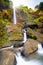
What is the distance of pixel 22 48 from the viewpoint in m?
2.16

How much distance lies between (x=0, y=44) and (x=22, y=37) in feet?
1.01

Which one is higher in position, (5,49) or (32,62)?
(5,49)

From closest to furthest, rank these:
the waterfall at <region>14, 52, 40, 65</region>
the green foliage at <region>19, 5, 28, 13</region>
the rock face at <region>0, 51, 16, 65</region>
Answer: the rock face at <region>0, 51, 16, 65</region>
the waterfall at <region>14, 52, 40, 65</region>
the green foliage at <region>19, 5, 28, 13</region>

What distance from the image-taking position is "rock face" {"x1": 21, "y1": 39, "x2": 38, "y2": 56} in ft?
7.09

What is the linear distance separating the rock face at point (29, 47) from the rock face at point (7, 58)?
16 cm

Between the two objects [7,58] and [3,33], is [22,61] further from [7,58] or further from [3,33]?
[3,33]

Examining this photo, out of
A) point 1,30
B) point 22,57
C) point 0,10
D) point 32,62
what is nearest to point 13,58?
point 22,57

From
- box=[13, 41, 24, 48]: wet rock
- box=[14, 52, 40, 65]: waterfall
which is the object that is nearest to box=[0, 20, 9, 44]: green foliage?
box=[13, 41, 24, 48]: wet rock

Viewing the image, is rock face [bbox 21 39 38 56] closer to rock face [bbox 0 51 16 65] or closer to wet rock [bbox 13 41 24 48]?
wet rock [bbox 13 41 24 48]

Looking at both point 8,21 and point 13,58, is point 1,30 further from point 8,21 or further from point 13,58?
point 13,58

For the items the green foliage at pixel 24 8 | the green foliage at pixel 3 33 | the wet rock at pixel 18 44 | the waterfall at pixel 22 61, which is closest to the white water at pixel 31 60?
the waterfall at pixel 22 61

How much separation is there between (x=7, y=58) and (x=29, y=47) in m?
0.34

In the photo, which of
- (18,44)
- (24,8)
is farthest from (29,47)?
(24,8)

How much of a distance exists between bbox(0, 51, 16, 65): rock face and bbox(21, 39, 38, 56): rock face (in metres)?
0.16
